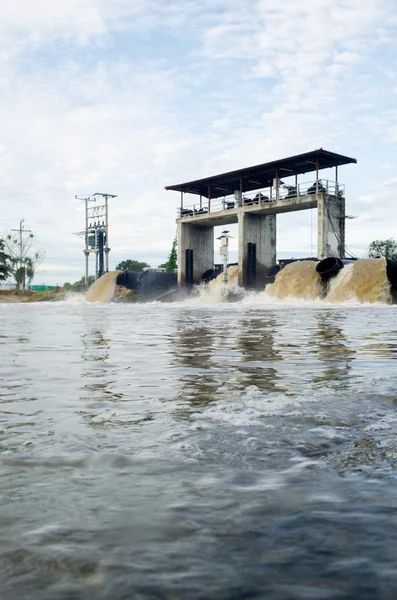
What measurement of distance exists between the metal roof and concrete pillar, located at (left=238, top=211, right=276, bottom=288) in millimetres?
2293

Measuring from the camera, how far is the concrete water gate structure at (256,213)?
3091 cm

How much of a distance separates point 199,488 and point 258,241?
34072mm

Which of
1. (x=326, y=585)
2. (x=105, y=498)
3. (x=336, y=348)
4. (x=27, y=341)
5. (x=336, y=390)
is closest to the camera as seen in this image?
(x=326, y=585)

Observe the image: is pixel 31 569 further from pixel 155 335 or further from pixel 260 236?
pixel 260 236

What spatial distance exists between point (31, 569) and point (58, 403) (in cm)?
230

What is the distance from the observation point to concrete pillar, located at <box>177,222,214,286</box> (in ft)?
132

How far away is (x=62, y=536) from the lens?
176 cm

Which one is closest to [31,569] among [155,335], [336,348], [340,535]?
[340,535]

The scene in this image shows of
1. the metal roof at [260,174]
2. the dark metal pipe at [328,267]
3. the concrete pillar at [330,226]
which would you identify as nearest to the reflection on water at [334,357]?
the dark metal pipe at [328,267]

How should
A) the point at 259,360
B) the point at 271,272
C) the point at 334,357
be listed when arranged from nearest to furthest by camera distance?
1. the point at 259,360
2. the point at 334,357
3. the point at 271,272

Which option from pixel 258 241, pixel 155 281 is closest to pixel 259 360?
pixel 258 241

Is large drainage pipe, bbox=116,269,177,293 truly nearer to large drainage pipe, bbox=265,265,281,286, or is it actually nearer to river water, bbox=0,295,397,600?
large drainage pipe, bbox=265,265,281,286

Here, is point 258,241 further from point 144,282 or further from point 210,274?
point 144,282

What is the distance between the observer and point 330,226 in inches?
1207
